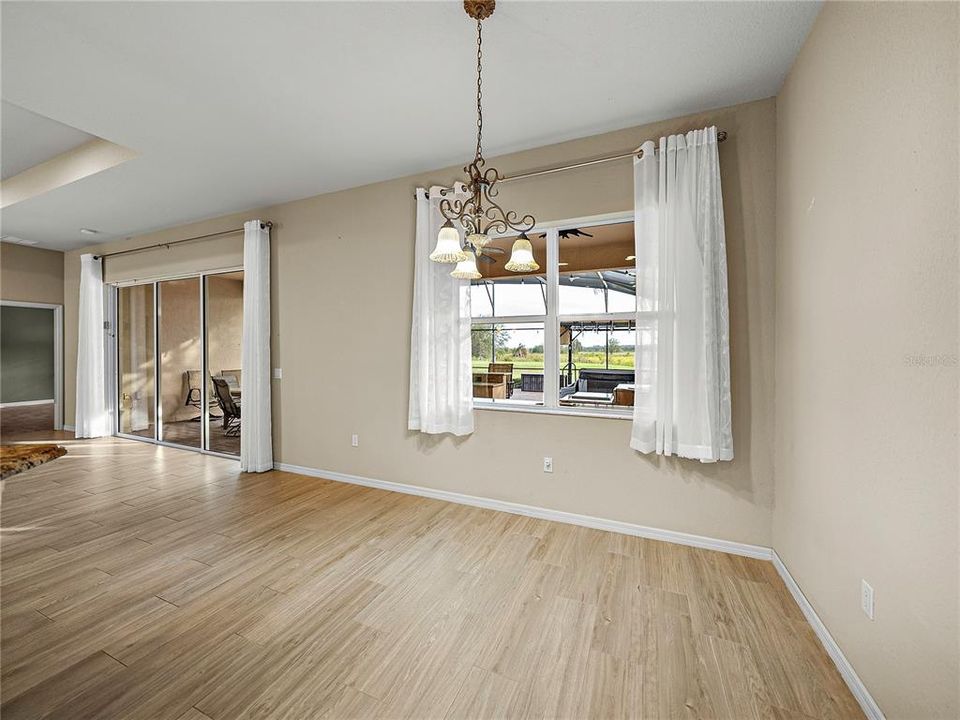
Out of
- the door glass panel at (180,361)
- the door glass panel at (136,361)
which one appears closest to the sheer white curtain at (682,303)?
the door glass panel at (180,361)

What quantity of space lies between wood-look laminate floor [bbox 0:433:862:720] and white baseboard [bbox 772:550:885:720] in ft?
0.15

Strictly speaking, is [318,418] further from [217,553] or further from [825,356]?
[825,356]

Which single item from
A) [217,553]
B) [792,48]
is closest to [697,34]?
[792,48]

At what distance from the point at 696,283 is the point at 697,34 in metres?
1.31

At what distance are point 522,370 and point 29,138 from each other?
450 centimetres

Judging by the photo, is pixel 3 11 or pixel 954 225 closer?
pixel 954 225

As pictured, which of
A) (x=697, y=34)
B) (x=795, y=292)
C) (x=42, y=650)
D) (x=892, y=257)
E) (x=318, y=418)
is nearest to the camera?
(x=892, y=257)

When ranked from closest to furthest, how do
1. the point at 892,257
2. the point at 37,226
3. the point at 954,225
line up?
the point at 954,225 < the point at 892,257 < the point at 37,226

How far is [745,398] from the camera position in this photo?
2668 millimetres

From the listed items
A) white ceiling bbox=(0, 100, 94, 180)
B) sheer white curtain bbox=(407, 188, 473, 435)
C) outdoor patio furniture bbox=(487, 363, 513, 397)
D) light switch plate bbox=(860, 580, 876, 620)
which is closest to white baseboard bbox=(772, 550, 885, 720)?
light switch plate bbox=(860, 580, 876, 620)

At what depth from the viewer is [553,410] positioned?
328 cm

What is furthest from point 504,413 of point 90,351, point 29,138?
point 90,351

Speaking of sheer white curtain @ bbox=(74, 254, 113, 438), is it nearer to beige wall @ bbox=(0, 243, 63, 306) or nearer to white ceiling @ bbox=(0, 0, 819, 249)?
beige wall @ bbox=(0, 243, 63, 306)

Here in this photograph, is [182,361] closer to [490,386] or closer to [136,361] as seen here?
[136,361]
